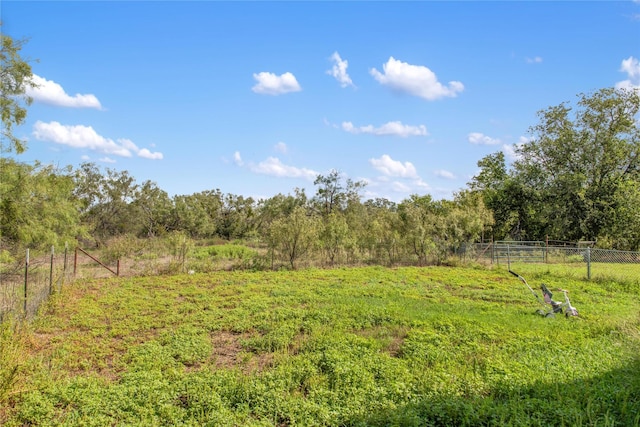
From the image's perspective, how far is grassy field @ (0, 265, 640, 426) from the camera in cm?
394

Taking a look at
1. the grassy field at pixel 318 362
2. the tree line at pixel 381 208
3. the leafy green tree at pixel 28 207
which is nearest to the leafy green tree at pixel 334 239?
the tree line at pixel 381 208

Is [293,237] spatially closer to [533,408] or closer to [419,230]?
[419,230]

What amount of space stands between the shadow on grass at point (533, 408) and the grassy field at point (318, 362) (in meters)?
0.02

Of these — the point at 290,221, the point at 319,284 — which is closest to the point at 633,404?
the point at 319,284

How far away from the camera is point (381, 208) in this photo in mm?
27859

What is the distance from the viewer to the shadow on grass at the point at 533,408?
3609mm

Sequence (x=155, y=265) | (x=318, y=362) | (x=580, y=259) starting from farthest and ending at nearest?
(x=580, y=259) → (x=155, y=265) → (x=318, y=362)

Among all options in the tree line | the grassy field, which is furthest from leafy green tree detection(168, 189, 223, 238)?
the grassy field

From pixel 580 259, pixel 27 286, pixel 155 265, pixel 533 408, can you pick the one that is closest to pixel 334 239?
pixel 155 265

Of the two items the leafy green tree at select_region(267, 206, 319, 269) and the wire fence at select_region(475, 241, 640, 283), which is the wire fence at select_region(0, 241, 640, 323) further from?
the leafy green tree at select_region(267, 206, 319, 269)

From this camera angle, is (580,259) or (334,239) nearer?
(580,259)

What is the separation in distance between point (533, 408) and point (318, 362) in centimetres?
281

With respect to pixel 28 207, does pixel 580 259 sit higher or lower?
lower

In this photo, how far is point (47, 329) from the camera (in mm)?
6957
